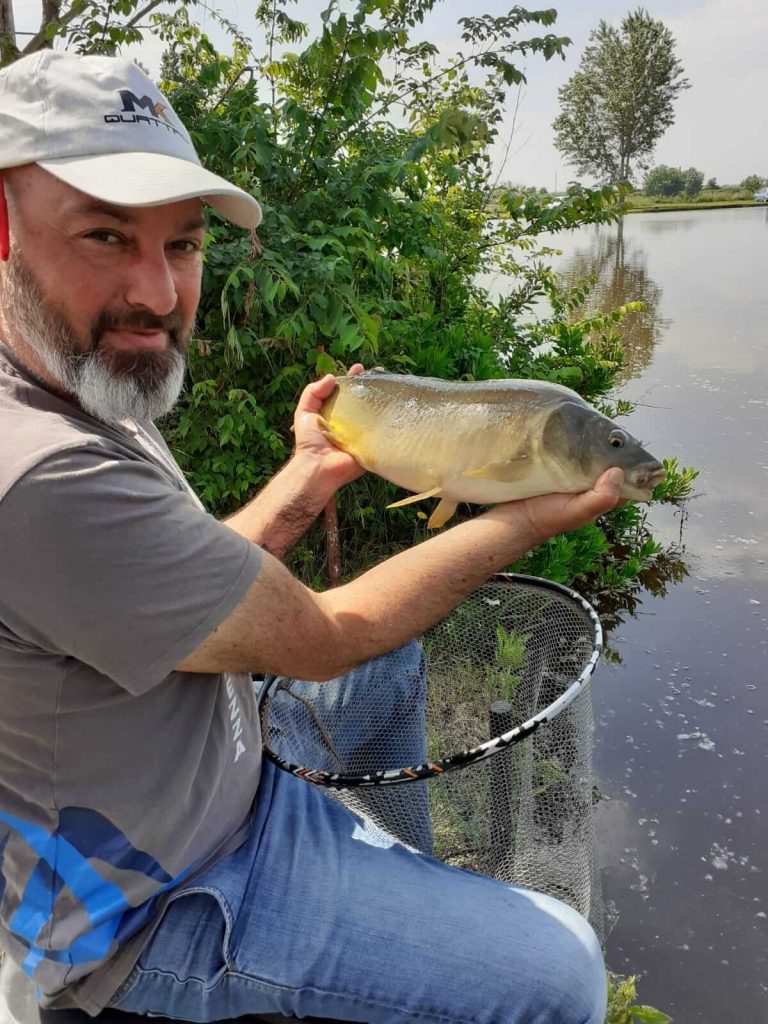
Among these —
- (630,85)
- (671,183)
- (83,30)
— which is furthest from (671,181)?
(83,30)

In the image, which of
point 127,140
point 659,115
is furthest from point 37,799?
point 659,115

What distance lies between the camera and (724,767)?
367 cm

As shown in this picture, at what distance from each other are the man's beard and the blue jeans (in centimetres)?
94

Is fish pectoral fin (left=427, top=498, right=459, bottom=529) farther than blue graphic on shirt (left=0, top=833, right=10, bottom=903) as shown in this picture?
Yes

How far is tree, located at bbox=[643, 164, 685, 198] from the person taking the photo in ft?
246

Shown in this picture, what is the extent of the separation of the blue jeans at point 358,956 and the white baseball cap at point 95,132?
51.9 inches

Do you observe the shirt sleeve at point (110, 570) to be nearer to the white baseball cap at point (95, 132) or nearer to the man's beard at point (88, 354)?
the man's beard at point (88, 354)

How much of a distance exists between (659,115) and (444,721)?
63226 mm

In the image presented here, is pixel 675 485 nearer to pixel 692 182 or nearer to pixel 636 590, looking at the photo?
pixel 636 590

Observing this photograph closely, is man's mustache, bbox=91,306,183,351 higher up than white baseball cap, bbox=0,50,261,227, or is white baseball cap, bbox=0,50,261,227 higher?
white baseball cap, bbox=0,50,261,227

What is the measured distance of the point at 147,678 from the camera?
1.34 m

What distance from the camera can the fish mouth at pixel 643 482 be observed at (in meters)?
1.86

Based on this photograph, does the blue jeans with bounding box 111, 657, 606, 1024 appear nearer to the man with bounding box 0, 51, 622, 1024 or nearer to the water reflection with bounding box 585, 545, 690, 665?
the man with bounding box 0, 51, 622, 1024

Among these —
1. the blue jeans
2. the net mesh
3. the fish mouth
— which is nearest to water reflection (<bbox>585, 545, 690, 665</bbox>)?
the net mesh
